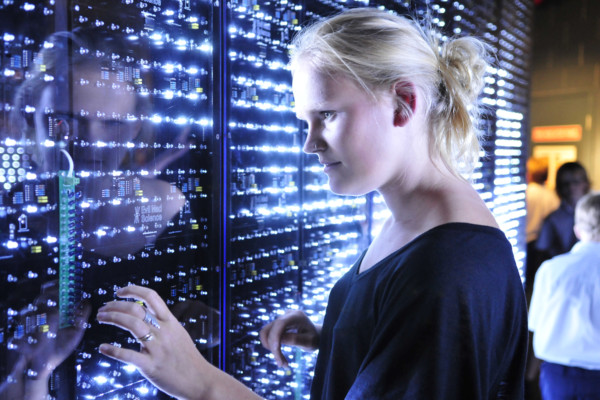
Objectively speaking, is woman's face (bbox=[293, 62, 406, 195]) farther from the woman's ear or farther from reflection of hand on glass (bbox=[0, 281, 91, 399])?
reflection of hand on glass (bbox=[0, 281, 91, 399])

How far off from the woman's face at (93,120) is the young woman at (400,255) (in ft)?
0.86

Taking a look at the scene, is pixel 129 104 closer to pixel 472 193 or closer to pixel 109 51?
pixel 109 51

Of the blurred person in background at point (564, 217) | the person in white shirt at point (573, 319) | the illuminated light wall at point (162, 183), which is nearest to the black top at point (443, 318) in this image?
the illuminated light wall at point (162, 183)

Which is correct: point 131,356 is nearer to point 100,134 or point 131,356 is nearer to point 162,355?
point 162,355

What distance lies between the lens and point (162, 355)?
31.9 inches

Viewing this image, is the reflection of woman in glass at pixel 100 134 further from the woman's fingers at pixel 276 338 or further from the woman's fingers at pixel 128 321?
the woman's fingers at pixel 276 338

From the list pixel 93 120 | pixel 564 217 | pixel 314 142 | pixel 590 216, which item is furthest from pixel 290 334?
pixel 564 217

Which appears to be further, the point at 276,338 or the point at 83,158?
the point at 276,338

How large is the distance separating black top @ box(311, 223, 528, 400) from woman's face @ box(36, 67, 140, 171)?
0.56 metres

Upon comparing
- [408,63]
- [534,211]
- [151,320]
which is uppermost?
[408,63]

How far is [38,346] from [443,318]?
0.69m

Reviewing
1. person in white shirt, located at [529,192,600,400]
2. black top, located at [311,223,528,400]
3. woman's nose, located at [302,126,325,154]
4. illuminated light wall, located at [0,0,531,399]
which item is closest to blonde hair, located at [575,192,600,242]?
person in white shirt, located at [529,192,600,400]

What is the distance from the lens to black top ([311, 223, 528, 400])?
2.19ft

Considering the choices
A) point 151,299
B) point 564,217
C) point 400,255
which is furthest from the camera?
point 564,217
